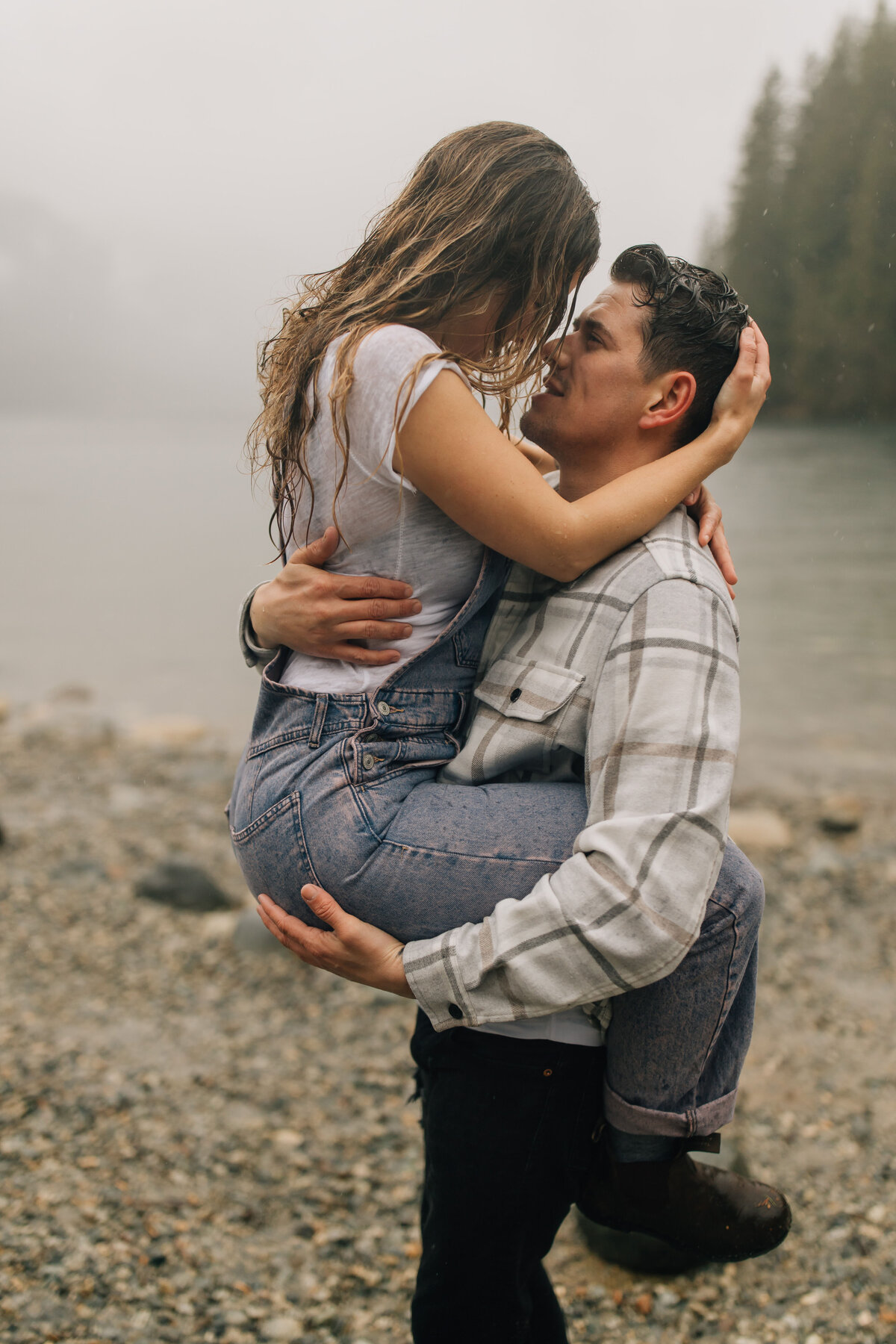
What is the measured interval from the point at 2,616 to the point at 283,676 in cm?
2489

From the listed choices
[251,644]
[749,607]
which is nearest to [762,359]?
[251,644]

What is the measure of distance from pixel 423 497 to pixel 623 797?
68 cm

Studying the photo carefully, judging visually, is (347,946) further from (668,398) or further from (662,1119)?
(668,398)

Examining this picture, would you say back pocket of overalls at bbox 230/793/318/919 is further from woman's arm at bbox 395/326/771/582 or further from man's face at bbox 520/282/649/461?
man's face at bbox 520/282/649/461

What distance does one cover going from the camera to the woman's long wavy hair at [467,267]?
190cm

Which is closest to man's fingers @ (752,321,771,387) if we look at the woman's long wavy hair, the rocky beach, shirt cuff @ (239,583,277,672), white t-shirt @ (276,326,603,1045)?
the woman's long wavy hair

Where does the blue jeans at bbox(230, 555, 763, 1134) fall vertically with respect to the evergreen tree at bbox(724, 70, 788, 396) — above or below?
below

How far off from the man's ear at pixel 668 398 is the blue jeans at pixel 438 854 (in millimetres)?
462

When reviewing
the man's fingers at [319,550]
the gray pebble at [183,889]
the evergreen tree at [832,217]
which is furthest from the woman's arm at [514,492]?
the evergreen tree at [832,217]

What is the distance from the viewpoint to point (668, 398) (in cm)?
202

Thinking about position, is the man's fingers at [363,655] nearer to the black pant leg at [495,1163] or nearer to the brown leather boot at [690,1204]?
the black pant leg at [495,1163]

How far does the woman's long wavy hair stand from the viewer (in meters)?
1.90

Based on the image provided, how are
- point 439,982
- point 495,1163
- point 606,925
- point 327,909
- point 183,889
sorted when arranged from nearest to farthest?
1. point 606,925
2. point 439,982
3. point 327,909
4. point 495,1163
5. point 183,889

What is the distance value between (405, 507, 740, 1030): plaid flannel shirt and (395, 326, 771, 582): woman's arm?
0.24 ft
